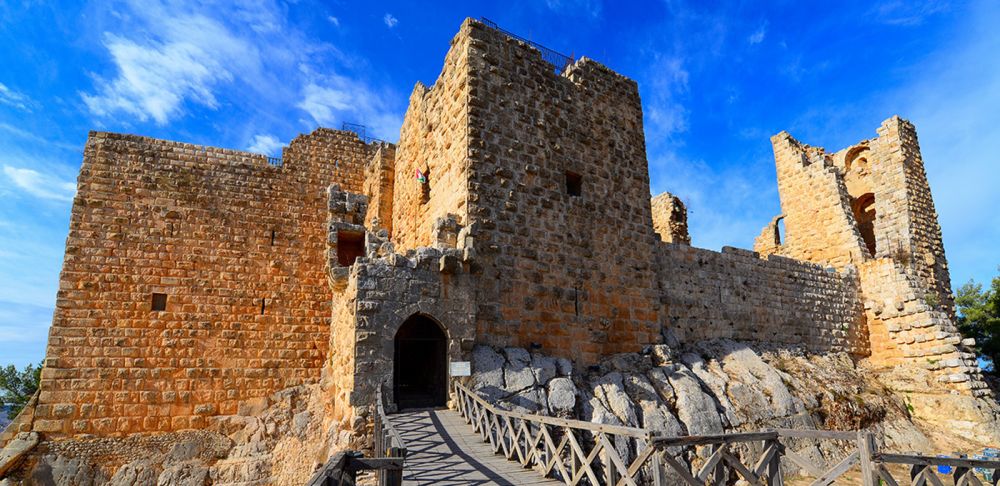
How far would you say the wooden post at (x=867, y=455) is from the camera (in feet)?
17.4

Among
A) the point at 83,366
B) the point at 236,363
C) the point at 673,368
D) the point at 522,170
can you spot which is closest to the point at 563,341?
the point at 673,368

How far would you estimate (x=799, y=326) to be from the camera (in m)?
14.5

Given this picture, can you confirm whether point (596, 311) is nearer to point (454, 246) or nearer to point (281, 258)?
point (454, 246)

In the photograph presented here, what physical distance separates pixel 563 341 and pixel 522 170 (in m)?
3.18

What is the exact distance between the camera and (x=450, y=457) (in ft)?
21.1

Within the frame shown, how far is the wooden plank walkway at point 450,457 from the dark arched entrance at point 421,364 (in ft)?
2.97

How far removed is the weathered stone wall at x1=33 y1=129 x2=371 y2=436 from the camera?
37.4ft

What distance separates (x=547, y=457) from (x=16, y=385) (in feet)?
81.4

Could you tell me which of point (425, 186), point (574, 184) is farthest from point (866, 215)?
point (425, 186)

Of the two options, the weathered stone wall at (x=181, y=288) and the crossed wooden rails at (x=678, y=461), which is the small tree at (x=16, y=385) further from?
the crossed wooden rails at (x=678, y=461)

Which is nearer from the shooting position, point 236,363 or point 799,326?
point 236,363

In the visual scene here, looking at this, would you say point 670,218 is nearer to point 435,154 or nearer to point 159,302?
point 435,154

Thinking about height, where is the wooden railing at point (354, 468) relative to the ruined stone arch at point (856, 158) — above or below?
below

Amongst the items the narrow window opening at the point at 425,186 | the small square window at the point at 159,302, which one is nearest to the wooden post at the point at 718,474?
the narrow window opening at the point at 425,186
